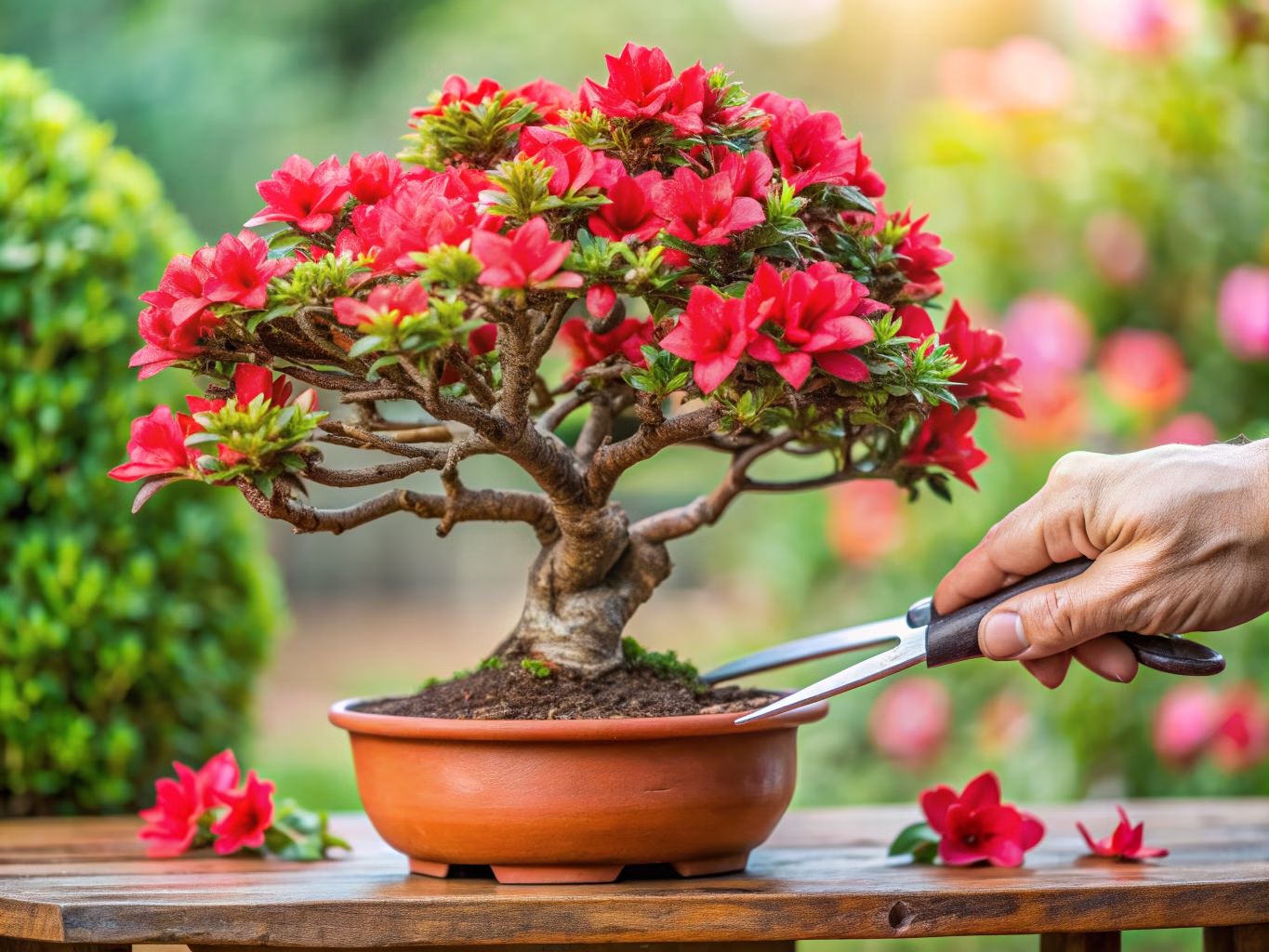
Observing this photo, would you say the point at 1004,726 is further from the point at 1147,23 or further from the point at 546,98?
the point at 546,98

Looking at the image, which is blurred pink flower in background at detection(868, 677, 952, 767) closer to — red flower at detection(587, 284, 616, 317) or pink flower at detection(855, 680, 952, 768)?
pink flower at detection(855, 680, 952, 768)

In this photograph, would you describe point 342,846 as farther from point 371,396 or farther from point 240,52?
point 240,52

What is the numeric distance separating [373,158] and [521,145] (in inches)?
4.6

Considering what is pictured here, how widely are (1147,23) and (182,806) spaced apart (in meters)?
2.58

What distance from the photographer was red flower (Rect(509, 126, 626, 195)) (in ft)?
2.94

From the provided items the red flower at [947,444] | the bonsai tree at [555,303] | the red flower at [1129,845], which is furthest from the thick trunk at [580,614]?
the red flower at [1129,845]

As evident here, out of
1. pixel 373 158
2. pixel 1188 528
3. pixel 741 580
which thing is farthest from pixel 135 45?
pixel 1188 528

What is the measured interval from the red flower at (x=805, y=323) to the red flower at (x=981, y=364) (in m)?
0.21

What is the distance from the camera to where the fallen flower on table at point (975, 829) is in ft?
3.66

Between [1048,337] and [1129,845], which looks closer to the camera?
[1129,845]

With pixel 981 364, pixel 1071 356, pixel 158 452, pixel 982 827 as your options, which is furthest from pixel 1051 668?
pixel 1071 356

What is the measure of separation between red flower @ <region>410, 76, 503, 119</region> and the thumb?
591 mm

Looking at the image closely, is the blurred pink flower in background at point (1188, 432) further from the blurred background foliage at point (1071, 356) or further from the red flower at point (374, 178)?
the red flower at point (374, 178)

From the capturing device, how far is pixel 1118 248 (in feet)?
9.38
